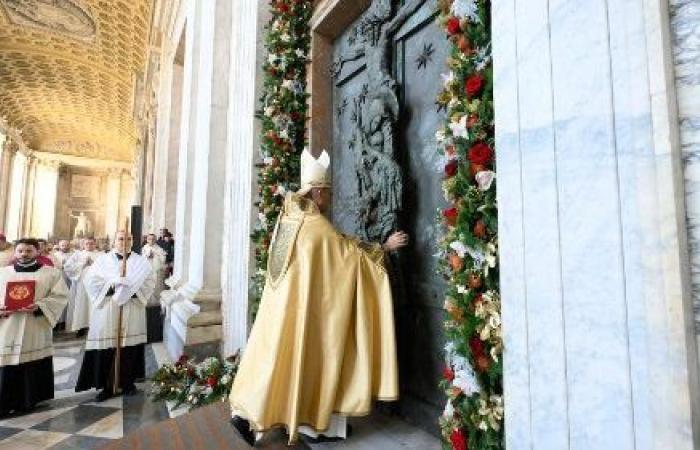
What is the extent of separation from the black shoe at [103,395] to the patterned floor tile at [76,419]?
0.15 metres

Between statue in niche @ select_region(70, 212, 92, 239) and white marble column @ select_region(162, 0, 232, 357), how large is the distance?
31.7 metres

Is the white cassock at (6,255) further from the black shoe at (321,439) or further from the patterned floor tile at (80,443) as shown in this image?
the black shoe at (321,439)

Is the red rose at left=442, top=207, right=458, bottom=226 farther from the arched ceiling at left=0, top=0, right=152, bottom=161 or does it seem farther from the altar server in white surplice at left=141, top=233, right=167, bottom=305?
the arched ceiling at left=0, top=0, right=152, bottom=161

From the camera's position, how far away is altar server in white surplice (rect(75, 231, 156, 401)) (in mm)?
4949

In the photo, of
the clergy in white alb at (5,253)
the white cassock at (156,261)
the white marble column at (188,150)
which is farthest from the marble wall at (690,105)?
the white cassock at (156,261)

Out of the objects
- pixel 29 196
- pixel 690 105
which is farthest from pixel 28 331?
pixel 29 196

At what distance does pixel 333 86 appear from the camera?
445 cm

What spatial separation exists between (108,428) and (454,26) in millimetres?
4241

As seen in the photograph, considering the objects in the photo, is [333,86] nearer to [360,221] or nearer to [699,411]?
[360,221]

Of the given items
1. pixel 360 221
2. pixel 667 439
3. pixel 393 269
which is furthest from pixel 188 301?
pixel 667 439

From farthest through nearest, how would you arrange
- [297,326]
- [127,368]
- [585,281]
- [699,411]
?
[127,368]
[297,326]
[585,281]
[699,411]

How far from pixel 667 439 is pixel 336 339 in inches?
64.2

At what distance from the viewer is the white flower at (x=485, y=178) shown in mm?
1703

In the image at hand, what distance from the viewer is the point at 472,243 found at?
1.74 meters
